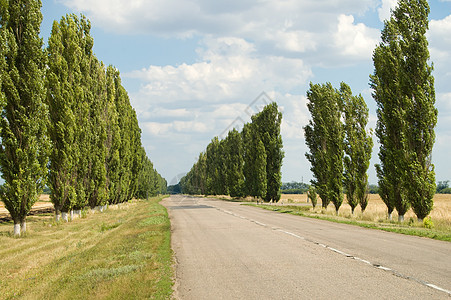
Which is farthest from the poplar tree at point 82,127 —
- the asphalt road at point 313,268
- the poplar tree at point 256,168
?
the poplar tree at point 256,168

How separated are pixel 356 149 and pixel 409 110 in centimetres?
954

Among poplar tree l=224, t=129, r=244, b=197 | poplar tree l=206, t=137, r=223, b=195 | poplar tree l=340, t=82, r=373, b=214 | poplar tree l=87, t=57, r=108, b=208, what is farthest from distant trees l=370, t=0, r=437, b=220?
poplar tree l=206, t=137, r=223, b=195

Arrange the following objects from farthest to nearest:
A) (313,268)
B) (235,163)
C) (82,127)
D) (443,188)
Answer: (443,188) → (235,163) → (82,127) → (313,268)

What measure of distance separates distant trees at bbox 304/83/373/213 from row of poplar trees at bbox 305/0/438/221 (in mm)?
85

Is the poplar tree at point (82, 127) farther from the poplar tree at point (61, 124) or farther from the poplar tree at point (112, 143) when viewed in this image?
the poplar tree at point (112, 143)

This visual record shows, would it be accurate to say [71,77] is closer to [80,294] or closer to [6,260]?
[6,260]

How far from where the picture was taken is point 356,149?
3105cm

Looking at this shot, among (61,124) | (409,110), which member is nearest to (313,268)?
(409,110)

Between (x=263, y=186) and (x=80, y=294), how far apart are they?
155 ft

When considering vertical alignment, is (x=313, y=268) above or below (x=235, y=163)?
below

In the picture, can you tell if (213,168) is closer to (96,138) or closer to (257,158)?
(257,158)

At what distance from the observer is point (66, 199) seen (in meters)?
26.1

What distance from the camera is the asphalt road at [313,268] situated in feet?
21.6

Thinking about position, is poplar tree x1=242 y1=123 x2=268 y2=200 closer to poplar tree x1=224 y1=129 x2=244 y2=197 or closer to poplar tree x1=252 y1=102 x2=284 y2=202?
poplar tree x1=252 y1=102 x2=284 y2=202
